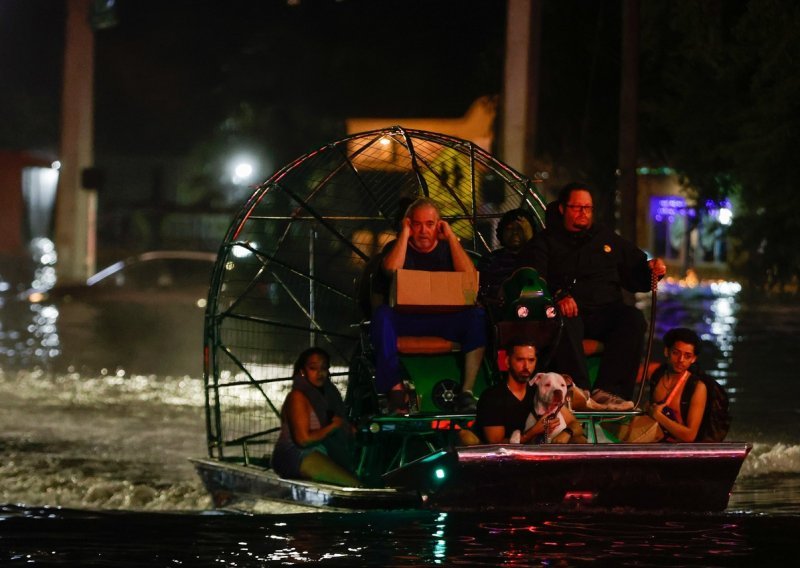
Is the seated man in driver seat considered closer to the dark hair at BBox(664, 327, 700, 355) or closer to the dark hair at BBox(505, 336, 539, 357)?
the dark hair at BBox(505, 336, 539, 357)

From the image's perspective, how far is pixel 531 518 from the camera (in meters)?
9.62

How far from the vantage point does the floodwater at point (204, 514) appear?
8.81m

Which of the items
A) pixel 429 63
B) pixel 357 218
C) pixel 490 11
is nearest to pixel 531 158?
pixel 357 218

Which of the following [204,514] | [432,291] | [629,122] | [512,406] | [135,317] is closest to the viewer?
[512,406]

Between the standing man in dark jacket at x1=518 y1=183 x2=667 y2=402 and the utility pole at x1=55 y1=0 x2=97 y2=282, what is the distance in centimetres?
2440

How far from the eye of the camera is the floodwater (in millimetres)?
8812

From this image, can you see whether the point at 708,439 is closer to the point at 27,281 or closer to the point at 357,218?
the point at 357,218

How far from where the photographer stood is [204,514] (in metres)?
11.0

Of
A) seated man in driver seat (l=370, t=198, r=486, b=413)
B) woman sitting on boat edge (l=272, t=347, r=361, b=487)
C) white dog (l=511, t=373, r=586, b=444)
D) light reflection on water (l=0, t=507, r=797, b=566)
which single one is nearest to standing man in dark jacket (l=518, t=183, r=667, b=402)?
seated man in driver seat (l=370, t=198, r=486, b=413)

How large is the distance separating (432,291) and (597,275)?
1.12 m

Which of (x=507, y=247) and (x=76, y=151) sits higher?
(x=76, y=151)

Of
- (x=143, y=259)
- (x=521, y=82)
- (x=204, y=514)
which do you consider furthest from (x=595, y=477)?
(x=143, y=259)

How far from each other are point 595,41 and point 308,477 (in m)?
19.5

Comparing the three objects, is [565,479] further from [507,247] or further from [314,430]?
[507,247]
